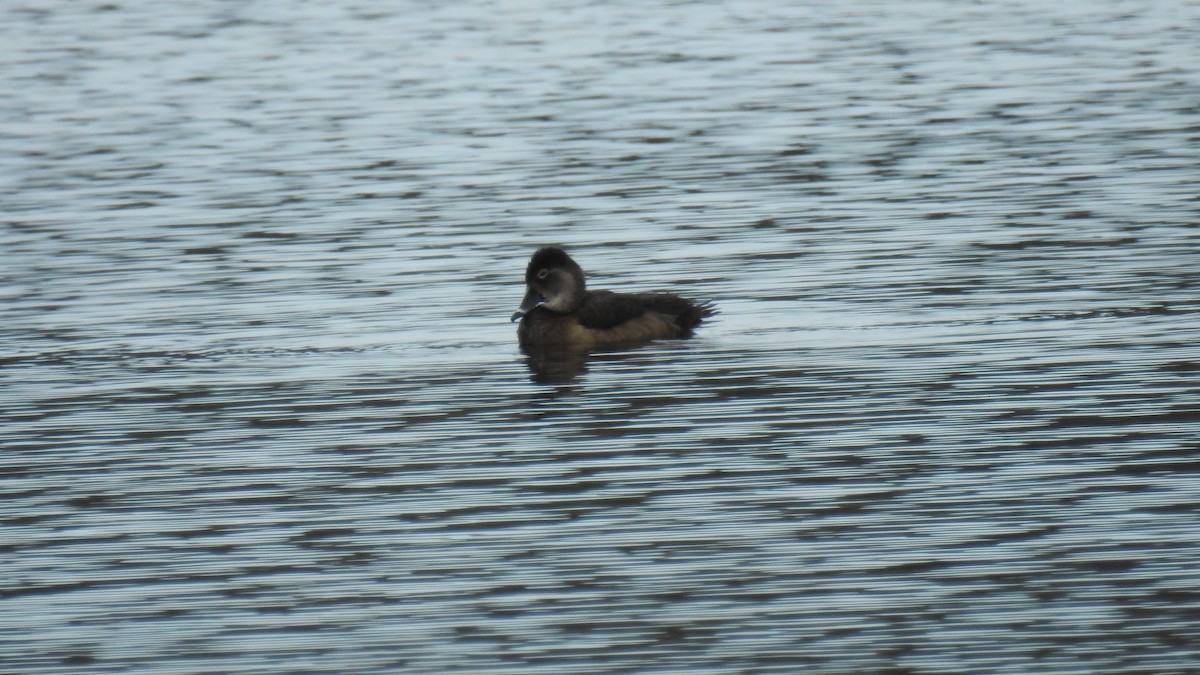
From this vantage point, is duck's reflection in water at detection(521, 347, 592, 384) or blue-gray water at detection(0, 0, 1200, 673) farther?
duck's reflection in water at detection(521, 347, 592, 384)

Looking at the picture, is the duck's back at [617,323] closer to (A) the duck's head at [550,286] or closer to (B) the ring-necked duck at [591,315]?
(B) the ring-necked duck at [591,315]

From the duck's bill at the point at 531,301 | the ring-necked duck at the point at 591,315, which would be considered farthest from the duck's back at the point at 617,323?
the duck's bill at the point at 531,301

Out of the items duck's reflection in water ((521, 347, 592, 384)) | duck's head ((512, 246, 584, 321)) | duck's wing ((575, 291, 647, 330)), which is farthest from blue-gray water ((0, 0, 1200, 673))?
duck's head ((512, 246, 584, 321))

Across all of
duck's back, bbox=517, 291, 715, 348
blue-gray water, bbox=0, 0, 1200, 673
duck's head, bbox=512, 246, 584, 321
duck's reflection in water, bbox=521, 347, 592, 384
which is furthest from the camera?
duck's head, bbox=512, 246, 584, 321

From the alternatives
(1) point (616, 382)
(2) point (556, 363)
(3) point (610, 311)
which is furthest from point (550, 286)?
(1) point (616, 382)

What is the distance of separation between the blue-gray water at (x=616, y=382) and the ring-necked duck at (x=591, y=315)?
0.20 meters

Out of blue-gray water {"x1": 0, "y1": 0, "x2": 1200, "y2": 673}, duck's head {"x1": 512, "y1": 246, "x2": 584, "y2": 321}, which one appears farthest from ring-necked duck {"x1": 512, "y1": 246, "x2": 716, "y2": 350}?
blue-gray water {"x1": 0, "y1": 0, "x2": 1200, "y2": 673}

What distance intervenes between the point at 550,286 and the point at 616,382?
1.85 m

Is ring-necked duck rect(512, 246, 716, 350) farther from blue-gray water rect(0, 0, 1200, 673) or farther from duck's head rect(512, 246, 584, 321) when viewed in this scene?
blue-gray water rect(0, 0, 1200, 673)

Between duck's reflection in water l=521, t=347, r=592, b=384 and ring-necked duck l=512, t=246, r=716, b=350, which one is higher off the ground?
ring-necked duck l=512, t=246, r=716, b=350

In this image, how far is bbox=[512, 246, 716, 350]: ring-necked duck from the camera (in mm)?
16125

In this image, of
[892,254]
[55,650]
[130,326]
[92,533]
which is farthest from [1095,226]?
[55,650]

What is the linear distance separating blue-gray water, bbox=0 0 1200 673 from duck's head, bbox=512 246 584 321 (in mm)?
457

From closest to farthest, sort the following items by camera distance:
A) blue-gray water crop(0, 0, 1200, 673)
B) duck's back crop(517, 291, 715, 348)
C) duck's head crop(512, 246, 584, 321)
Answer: blue-gray water crop(0, 0, 1200, 673)
duck's back crop(517, 291, 715, 348)
duck's head crop(512, 246, 584, 321)
